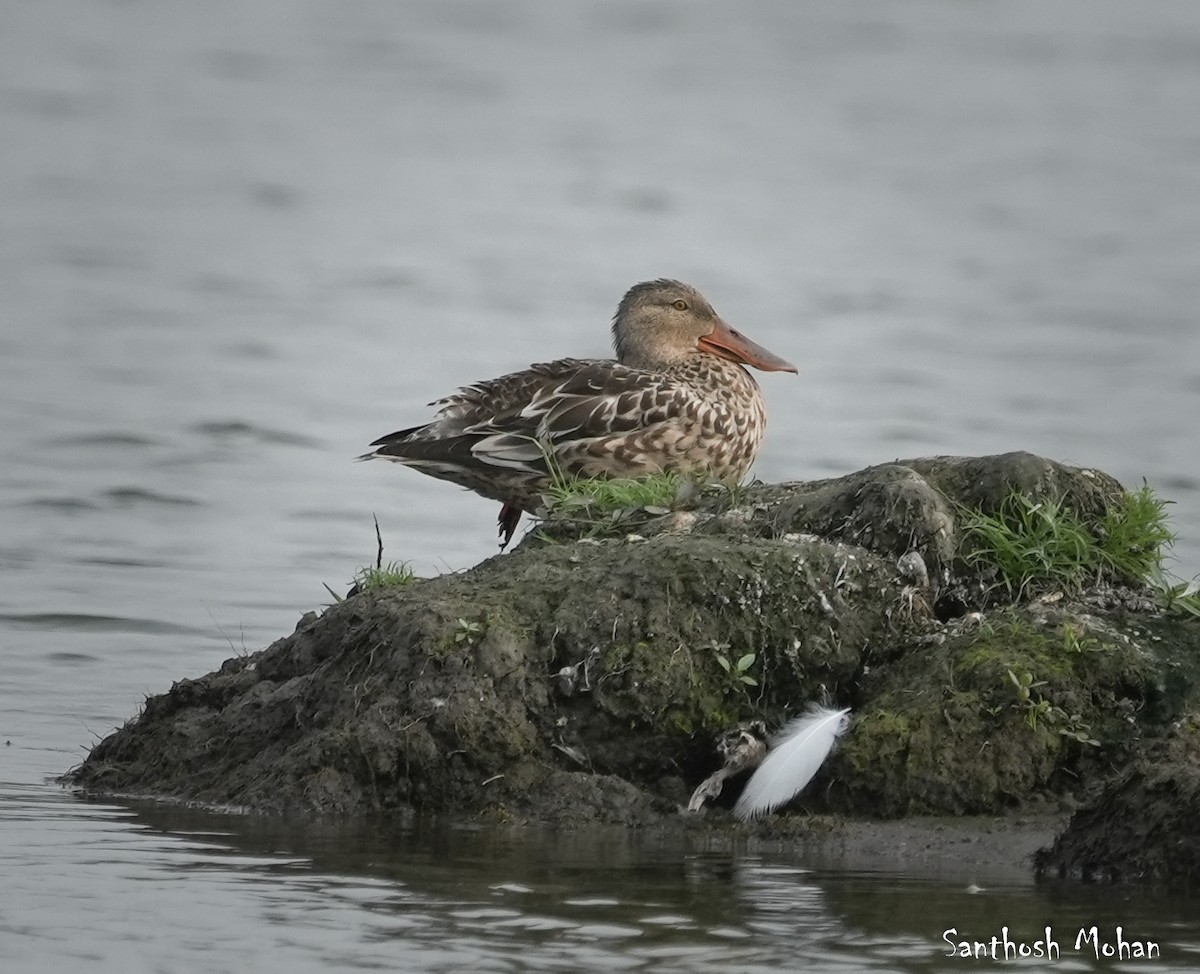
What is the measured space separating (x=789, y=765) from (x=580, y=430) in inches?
115

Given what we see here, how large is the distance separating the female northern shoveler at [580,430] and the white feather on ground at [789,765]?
104 inches

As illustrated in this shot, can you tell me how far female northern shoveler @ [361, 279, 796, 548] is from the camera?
1073 cm

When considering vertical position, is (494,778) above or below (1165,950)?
above

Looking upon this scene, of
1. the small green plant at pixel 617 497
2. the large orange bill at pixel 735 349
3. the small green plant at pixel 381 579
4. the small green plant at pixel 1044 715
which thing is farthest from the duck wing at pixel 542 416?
the small green plant at pixel 1044 715

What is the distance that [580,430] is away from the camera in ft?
35.2

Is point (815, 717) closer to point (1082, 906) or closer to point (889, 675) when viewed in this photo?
point (889, 675)

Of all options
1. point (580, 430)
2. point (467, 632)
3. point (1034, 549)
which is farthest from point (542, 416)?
point (1034, 549)

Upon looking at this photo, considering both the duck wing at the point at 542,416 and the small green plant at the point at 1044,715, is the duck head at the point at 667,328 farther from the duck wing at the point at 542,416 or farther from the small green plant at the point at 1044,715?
the small green plant at the point at 1044,715

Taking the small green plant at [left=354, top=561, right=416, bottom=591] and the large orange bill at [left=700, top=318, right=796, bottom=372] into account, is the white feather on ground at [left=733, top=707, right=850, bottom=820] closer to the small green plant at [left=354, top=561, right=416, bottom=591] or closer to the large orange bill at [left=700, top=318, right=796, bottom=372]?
the small green plant at [left=354, top=561, right=416, bottom=591]

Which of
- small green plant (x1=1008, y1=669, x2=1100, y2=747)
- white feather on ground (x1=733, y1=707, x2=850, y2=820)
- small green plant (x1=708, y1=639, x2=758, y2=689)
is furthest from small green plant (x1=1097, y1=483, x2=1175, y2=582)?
small green plant (x1=708, y1=639, x2=758, y2=689)

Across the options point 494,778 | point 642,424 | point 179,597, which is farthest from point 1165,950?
point 179,597

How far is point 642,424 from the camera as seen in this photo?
1082 cm

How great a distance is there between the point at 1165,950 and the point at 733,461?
4.94 m

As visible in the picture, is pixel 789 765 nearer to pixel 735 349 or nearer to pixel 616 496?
pixel 616 496
